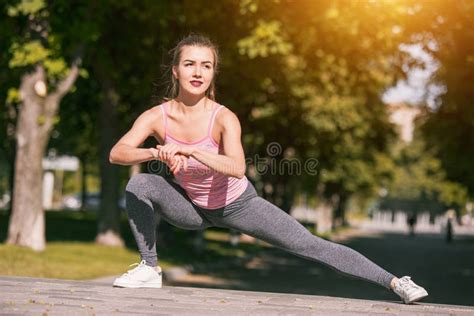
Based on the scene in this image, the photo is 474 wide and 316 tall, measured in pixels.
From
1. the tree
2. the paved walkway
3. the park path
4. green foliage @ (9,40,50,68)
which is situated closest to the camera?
the paved walkway

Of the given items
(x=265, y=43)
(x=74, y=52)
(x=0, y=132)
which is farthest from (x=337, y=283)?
(x=0, y=132)

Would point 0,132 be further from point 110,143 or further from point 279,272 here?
point 279,272

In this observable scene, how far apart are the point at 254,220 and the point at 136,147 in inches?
35.9

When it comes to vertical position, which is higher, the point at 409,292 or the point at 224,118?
the point at 224,118

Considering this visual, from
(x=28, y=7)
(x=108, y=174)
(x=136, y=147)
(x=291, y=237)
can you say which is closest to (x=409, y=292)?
(x=291, y=237)

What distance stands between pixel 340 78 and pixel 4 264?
1285cm

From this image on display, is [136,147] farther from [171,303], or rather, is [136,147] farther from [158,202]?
[171,303]

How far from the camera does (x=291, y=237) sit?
5.92 metres

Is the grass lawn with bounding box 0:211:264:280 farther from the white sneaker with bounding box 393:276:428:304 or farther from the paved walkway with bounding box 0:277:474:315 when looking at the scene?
the white sneaker with bounding box 393:276:428:304

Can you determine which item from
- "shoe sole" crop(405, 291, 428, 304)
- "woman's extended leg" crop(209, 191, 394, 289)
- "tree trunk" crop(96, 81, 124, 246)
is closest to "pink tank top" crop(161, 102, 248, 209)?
"woman's extended leg" crop(209, 191, 394, 289)

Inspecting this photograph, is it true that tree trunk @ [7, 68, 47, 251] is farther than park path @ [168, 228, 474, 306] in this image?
Yes

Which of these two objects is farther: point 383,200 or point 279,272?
point 383,200

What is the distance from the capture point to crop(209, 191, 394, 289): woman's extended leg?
232 inches

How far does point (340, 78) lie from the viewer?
24.1 m
